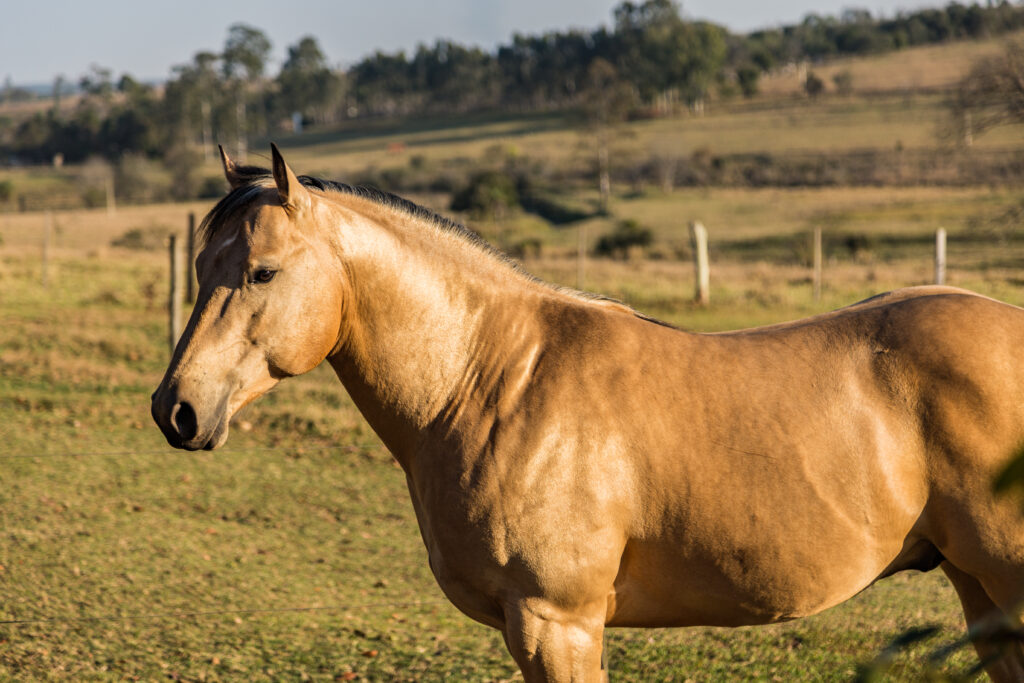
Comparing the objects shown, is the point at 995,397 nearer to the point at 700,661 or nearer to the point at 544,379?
the point at 544,379

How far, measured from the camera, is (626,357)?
8.91ft

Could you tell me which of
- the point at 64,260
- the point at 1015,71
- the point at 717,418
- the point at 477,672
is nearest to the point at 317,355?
the point at 717,418

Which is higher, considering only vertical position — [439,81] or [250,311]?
[439,81]

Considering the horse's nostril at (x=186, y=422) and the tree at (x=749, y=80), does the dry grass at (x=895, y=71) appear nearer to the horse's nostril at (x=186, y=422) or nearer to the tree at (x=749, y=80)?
the tree at (x=749, y=80)

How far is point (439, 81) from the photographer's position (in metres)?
91.8

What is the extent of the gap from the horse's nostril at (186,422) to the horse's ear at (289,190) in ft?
2.01

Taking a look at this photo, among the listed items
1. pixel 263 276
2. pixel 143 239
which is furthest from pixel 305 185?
pixel 143 239

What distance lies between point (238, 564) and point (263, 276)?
4.24 m

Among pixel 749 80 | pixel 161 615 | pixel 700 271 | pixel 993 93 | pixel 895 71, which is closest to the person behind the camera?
pixel 161 615

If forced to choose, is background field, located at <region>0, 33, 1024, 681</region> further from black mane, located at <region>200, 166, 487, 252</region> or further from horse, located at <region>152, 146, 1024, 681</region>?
black mane, located at <region>200, 166, 487, 252</region>

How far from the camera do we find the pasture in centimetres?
461

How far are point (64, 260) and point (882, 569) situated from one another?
2551 cm

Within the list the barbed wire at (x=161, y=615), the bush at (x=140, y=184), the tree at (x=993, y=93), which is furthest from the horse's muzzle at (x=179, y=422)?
the bush at (x=140, y=184)

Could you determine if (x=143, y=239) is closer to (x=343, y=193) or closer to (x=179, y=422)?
(x=343, y=193)
